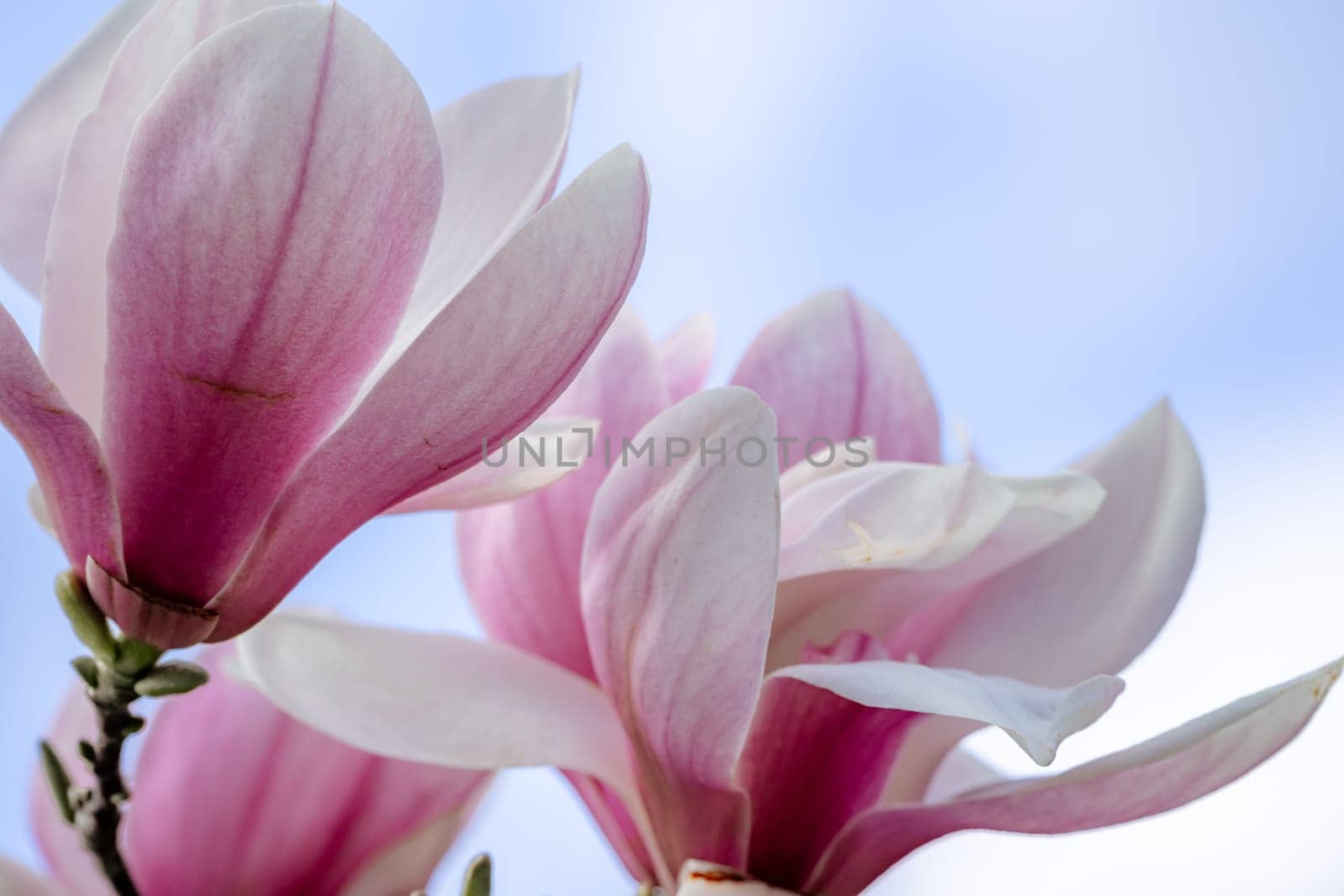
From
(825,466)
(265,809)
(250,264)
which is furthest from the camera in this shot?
(265,809)

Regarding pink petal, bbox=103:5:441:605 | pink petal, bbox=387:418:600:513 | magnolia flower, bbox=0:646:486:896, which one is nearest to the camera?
pink petal, bbox=103:5:441:605

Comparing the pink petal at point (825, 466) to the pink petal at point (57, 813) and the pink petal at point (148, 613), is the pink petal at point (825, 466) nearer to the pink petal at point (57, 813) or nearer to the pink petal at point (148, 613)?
the pink petal at point (148, 613)

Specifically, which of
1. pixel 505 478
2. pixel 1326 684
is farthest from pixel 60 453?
pixel 1326 684

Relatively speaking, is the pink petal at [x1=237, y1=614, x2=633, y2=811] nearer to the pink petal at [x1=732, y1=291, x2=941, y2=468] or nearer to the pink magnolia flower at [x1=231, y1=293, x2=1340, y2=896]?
the pink magnolia flower at [x1=231, y1=293, x2=1340, y2=896]

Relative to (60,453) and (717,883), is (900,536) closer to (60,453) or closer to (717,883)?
(717,883)

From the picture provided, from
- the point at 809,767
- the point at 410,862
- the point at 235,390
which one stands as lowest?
the point at 410,862

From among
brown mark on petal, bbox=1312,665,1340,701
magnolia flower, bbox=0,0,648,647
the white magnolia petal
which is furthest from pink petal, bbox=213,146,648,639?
brown mark on petal, bbox=1312,665,1340,701

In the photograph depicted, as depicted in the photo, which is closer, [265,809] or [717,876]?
[717,876]
